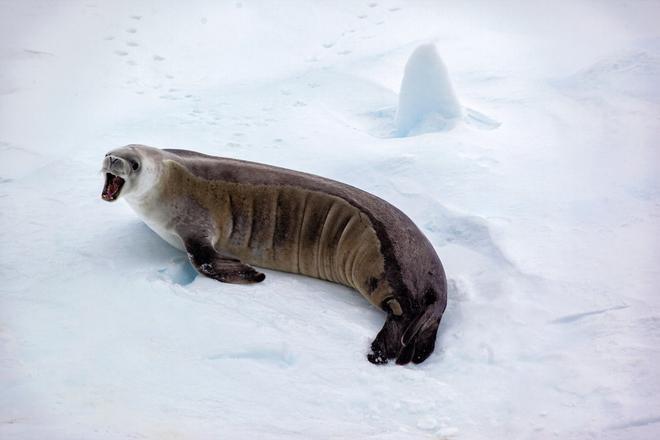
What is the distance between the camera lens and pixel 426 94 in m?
6.02

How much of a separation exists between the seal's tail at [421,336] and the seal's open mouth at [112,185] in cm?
166

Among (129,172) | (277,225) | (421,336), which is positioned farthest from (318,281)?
(129,172)

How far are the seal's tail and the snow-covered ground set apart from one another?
7cm

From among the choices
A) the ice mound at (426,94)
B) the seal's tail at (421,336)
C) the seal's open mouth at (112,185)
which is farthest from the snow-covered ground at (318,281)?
Result: the seal's open mouth at (112,185)

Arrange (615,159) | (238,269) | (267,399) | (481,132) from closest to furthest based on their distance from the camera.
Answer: (267,399)
(238,269)
(615,159)
(481,132)

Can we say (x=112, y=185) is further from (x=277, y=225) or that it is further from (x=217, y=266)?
(x=277, y=225)

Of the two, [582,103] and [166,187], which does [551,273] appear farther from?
[582,103]

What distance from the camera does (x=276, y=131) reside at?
231 inches

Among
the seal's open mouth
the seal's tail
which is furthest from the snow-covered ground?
the seal's open mouth

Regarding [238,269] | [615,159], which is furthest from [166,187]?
[615,159]

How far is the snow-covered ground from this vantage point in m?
2.89

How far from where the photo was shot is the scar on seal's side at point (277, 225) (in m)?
3.74

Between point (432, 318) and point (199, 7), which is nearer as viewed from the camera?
point (432, 318)

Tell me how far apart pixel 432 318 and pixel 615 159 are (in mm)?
2490
